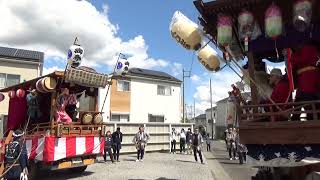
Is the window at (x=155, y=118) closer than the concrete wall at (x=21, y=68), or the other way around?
the concrete wall at (x=21, y=68)

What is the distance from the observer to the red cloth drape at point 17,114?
15.8 meters

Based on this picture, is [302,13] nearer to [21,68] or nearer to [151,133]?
[151,133]

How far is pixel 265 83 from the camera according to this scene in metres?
8.95

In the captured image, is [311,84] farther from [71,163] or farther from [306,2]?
[71,163]

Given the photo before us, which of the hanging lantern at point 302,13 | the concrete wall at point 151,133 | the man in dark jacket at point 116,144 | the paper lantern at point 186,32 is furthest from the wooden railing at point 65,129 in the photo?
the hanging lantern at point 302,13

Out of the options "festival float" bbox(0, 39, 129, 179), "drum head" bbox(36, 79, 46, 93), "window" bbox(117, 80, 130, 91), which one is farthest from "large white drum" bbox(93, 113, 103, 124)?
"window" bbox(117, 80, 130, 91)

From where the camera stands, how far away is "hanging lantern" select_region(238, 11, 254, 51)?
26.2 feet

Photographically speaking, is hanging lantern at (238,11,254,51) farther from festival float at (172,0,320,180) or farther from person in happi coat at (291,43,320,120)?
person in happi coat at (291,43,320,120)

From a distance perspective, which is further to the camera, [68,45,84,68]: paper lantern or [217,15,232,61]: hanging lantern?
[68,45,84,68]: paper lantern

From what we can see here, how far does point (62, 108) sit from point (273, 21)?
878 cm

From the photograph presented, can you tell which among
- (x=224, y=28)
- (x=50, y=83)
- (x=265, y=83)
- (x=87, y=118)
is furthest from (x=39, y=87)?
(x=265, y=83)

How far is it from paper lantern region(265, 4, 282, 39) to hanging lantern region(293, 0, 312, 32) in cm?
31

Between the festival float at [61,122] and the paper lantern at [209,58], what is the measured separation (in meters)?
5.17

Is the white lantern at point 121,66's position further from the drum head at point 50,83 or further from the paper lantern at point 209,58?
the paper lantern at point 209,58
